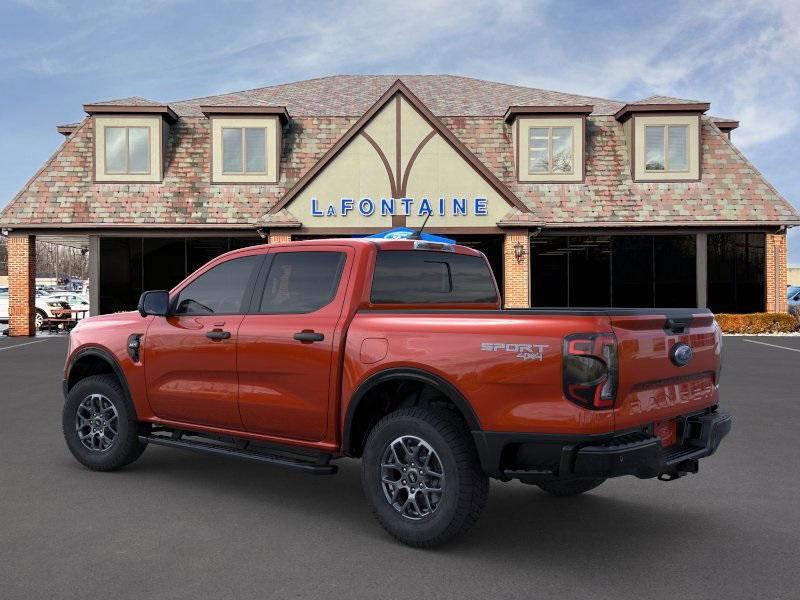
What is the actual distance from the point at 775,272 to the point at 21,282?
23578 mm

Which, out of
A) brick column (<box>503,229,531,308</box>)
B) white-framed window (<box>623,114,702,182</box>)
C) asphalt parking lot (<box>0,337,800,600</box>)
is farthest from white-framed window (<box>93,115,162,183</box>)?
asphalt parking lot (<box>0,337,800,600</box>)

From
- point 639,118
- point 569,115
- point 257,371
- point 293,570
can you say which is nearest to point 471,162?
point 569,115

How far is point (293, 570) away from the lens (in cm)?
422

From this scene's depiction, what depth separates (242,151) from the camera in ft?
78.0

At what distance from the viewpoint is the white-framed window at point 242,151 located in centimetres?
2377

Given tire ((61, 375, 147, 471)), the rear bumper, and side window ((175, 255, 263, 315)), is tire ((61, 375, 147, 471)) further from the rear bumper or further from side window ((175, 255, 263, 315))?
the rear bumper

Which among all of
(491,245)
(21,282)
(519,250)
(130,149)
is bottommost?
(21,282)

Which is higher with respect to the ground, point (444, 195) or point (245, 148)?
point (245, 148)

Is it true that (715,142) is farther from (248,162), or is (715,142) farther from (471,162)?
(248,162)

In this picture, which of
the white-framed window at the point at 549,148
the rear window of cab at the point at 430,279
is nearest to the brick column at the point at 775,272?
the white-framed window at the point at 549,148

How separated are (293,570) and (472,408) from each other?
52.6 inches

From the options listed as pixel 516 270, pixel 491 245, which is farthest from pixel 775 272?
pixel 491 245

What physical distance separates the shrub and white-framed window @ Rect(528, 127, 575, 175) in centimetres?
669

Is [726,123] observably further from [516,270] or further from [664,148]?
[516,270]
